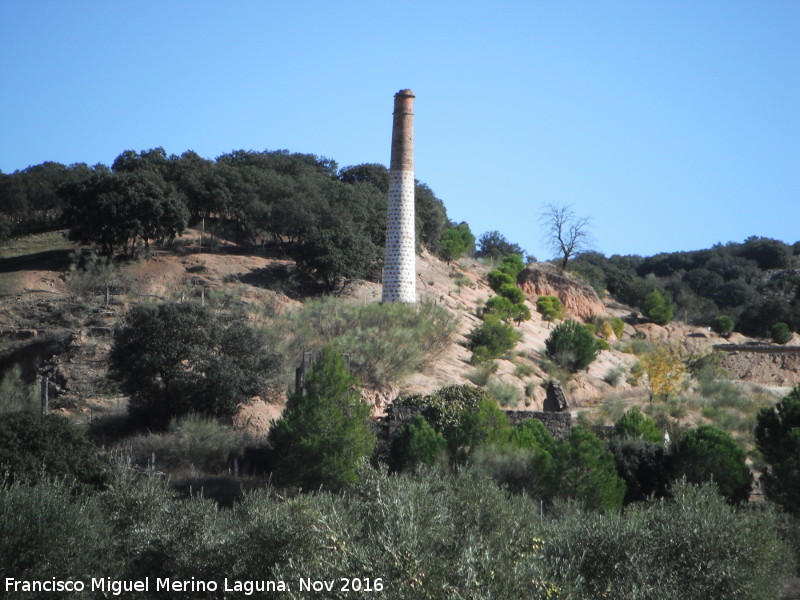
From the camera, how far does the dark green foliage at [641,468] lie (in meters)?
22.9

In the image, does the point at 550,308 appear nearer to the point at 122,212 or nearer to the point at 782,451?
the point at 122,212

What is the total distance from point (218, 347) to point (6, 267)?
2019cm

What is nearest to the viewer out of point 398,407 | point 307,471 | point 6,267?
point 307,471

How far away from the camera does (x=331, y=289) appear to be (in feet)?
139

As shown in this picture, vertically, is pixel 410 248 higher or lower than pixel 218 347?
higher

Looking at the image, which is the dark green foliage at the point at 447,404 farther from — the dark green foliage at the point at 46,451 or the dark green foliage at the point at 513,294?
the dark green foliage at the point at 513,294

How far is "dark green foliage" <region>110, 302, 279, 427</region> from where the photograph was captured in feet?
85.7

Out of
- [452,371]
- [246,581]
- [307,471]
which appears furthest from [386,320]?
[246,581]

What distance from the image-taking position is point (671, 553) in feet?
44.3

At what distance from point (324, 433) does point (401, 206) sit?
1930 centimetres

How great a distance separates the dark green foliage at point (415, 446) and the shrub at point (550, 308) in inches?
1059

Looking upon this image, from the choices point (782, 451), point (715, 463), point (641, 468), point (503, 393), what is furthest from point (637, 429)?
point (503, 393)

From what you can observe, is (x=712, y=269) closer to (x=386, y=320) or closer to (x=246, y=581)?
(x=386, y=320)

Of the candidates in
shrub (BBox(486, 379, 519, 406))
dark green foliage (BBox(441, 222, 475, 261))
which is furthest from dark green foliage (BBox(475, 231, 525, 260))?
shrub (BBox(486, 379, 519, 406))
